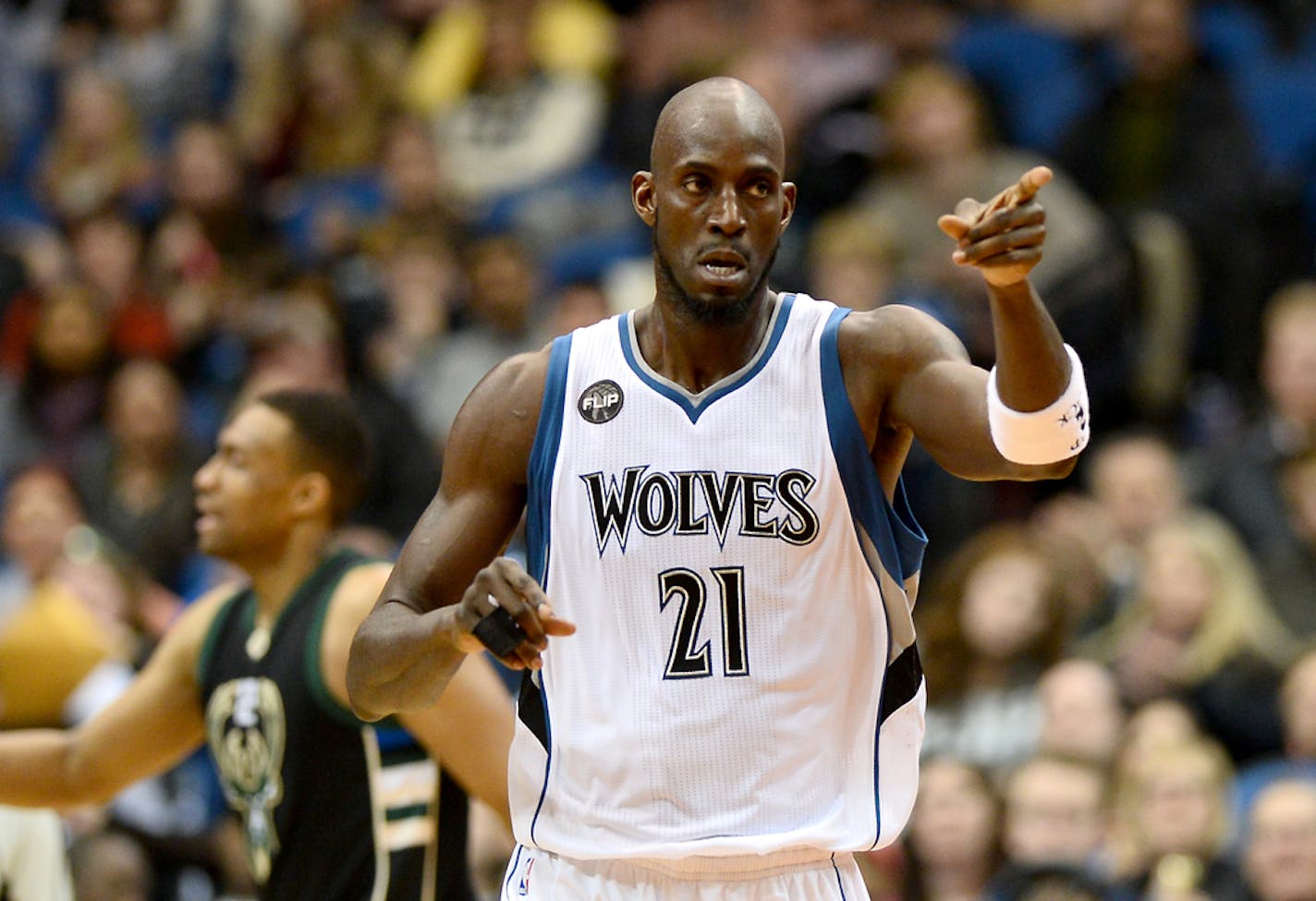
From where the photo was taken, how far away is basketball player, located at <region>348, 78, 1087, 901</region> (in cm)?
448

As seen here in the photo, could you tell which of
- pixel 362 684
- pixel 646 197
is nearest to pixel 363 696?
pixel 362 684

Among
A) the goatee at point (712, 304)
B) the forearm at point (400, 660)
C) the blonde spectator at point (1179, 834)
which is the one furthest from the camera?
the blonde spectator at point (1179, 834)

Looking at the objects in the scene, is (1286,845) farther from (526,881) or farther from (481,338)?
(481,338)

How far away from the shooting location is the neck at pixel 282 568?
6.29 m

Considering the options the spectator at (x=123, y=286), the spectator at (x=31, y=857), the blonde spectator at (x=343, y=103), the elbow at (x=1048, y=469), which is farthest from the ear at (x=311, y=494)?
the blonde spectator at (x=343, y=103)

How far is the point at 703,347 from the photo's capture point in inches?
184

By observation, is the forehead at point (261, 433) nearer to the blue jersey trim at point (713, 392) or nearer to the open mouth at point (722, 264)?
the blue jersey trim at point (713, 392)

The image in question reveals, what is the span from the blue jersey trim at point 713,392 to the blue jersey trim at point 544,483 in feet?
0.50

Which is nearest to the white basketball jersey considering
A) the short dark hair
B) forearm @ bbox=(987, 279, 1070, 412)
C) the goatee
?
the goatee

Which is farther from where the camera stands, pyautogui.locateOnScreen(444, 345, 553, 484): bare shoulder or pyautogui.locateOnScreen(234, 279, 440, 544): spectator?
pyautogui.locateOnScreen(234, 279, 440, 544): spectator

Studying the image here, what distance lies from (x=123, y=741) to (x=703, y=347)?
2.50 meters

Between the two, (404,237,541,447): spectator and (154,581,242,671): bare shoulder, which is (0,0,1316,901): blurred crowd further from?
(154,581,242,671): bare shoulder

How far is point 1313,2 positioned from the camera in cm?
1210

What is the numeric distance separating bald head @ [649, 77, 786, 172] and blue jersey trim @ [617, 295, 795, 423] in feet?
1.12
